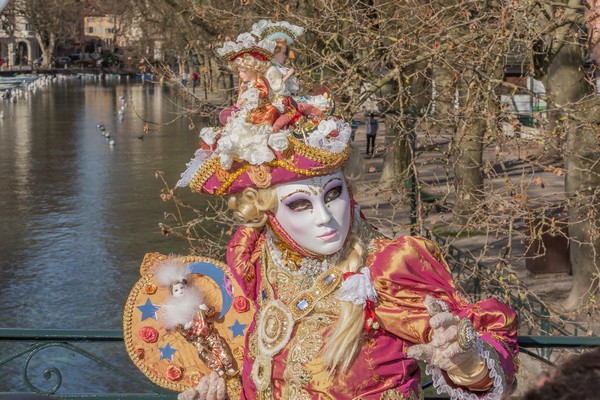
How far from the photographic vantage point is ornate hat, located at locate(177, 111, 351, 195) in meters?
3.46

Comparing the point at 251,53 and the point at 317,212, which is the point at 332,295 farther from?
the point at 251,53

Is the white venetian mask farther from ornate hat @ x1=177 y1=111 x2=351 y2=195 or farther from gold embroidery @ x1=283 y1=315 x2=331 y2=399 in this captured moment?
gold embroidery @ x1=283 y1=315 x2=331 y2=399

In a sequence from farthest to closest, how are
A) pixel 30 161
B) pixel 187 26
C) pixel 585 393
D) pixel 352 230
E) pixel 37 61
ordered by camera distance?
1. pixel 37 61
2. pixel 30 161
3. pixel 187 26
4. pixel 352 230
5. pixel 585 393

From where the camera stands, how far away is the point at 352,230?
3.61 meters

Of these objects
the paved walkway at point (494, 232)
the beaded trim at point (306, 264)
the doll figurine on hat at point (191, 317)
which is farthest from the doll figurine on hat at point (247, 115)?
the paved walkway at point (494, 232)

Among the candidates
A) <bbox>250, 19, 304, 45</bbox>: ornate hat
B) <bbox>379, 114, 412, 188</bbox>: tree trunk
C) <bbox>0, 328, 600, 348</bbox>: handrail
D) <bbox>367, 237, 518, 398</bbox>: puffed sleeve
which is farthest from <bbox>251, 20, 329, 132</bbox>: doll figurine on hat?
<bbox>379, 114, 412, 188</bbox>: tree trunk

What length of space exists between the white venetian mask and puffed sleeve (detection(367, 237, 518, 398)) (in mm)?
209

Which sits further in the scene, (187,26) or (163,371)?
(187,26)

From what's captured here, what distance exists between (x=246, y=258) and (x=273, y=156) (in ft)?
1.80

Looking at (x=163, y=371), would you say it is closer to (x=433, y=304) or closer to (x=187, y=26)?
(x=433, y=304)

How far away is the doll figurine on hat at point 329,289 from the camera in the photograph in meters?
3.26

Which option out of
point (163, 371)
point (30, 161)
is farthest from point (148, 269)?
point (30, 161)

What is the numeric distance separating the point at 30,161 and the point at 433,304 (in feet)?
83.2

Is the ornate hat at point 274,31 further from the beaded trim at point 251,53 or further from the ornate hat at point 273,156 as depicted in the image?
the ornate hat at point 273,156
